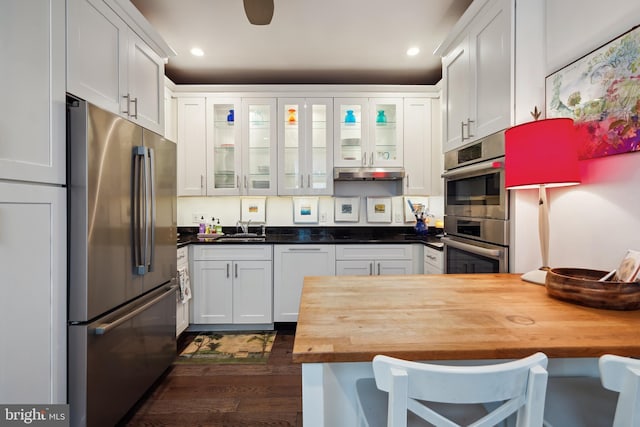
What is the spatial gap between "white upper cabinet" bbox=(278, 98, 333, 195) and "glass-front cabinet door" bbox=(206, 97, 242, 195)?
46 centimetres

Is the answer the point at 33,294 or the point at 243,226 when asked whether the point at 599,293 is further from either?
the point at 243,226

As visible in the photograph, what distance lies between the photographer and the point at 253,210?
3461 mm

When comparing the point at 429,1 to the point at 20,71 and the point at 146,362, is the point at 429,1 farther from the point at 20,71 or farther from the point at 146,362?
the point at 146,362

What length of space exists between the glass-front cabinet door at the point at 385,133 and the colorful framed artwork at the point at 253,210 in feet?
4.35

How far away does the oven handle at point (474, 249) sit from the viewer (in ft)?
5.45

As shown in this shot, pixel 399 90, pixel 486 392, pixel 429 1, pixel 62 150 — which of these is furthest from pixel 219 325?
pixel 429 1

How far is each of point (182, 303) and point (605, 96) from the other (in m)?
3.20

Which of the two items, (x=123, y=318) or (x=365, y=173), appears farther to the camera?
(x=365, y=173)

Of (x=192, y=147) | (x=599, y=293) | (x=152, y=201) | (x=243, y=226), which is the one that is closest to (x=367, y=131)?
(x=243, y=226)

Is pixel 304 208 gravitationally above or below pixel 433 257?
above

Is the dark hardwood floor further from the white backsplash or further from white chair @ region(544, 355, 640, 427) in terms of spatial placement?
the white backsplash

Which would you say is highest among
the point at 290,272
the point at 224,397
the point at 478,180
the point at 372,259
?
the point at 478,180

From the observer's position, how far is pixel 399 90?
10.5 ft

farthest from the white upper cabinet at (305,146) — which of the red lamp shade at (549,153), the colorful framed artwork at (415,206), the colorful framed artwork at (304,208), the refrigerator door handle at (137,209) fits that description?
the red lamp shade at (549,153)
